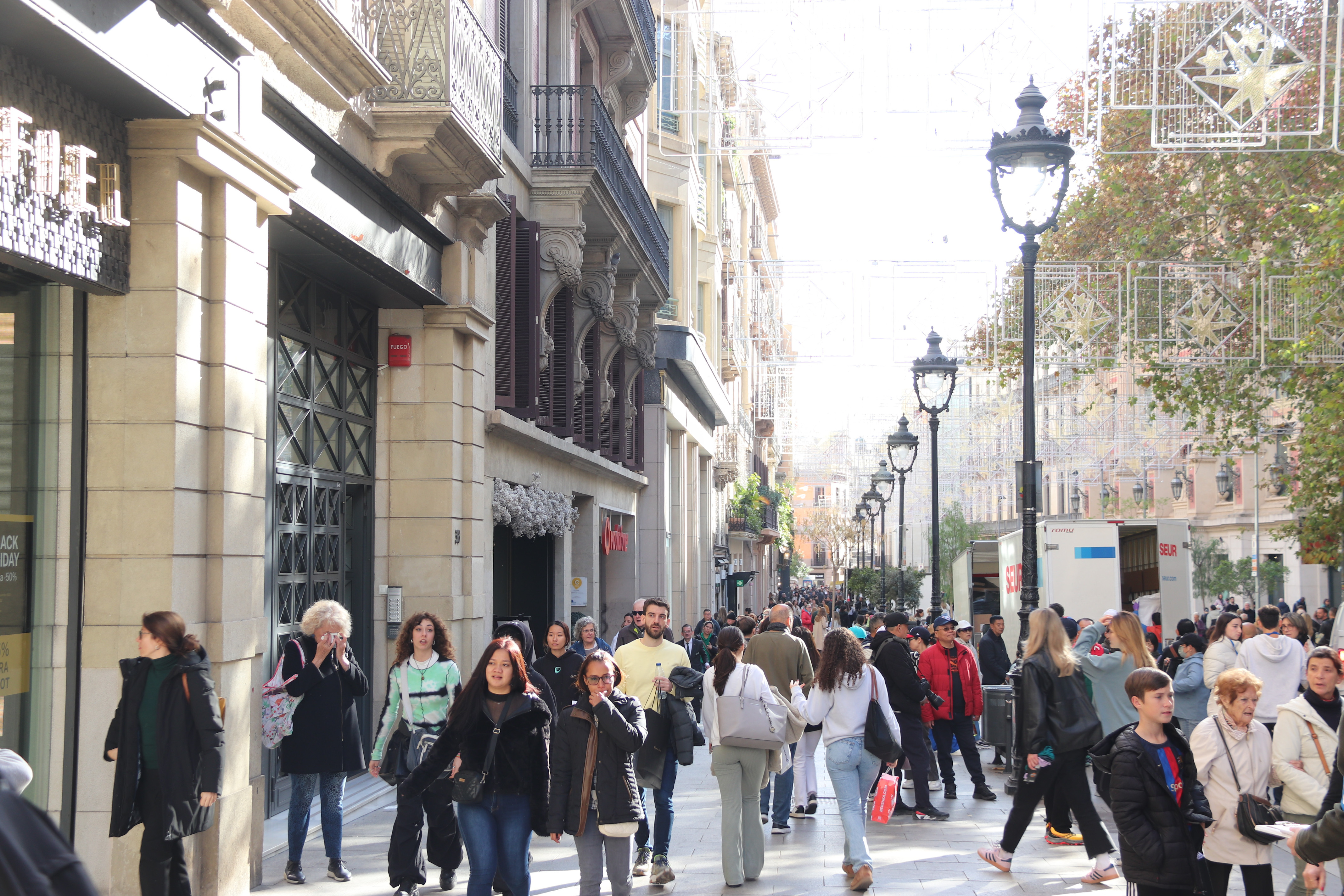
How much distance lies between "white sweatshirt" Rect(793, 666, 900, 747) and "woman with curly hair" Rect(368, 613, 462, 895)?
2627mm

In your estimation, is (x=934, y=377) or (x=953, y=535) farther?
(x=953, y=535)

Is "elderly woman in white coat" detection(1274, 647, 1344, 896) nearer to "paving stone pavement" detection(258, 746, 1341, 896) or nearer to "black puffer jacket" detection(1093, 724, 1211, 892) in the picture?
"black puffer jacket" detection(1093, 724, 1211, 892)

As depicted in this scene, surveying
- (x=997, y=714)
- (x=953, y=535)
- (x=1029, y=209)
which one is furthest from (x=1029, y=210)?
(x=953, y=535)

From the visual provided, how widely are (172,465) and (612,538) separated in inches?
651

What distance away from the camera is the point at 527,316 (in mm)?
15547

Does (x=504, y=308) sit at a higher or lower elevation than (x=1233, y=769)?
higher

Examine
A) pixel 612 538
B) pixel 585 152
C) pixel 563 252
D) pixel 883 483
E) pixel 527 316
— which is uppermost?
pixel 585 152

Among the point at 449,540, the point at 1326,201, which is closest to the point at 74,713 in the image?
the point at 449,540

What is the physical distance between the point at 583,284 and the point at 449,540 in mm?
6545

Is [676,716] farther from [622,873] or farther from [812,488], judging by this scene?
[812,488]

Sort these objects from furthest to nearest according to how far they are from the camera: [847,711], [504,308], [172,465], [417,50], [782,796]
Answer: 1. [504,308]
2. [417,50]
3. [782,796]
4. [847,711]
5. [172,465]

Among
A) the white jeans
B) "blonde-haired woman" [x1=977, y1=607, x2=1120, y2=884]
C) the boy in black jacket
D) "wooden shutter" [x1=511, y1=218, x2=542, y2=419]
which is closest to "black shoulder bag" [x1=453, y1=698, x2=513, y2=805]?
the boy in black jacket

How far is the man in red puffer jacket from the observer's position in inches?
500

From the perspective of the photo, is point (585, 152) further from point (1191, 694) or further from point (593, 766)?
point (593, 766)
